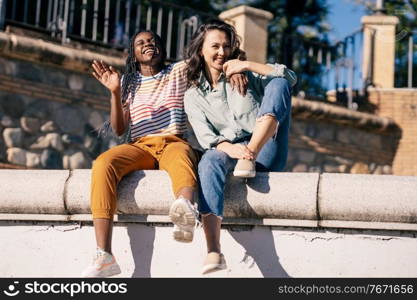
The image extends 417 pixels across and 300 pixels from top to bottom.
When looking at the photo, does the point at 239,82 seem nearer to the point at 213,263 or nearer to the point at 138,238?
the point at 138,238

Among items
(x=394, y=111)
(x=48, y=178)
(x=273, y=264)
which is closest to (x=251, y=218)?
(x=273, y=264)

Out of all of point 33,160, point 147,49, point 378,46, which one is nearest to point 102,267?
point 147,49

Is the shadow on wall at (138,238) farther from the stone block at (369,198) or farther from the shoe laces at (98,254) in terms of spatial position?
the stone block at (369,198)

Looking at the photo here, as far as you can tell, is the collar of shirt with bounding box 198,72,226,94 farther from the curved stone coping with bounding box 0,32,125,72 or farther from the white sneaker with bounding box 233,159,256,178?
the curved stone coping with bounding box 0,32,125,72

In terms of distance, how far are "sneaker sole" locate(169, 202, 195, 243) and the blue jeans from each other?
0.15m

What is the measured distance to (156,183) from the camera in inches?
159

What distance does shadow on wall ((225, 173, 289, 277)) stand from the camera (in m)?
3.93

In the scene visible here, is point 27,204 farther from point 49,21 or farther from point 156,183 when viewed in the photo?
point 49,21

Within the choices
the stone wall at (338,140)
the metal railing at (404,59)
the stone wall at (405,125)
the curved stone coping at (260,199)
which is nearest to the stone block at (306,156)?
the stone wall at (338,140)

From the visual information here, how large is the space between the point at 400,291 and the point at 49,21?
6.69 m

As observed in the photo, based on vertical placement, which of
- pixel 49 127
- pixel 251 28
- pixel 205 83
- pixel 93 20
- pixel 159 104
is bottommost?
pixel 159 104

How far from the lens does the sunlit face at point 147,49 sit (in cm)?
487

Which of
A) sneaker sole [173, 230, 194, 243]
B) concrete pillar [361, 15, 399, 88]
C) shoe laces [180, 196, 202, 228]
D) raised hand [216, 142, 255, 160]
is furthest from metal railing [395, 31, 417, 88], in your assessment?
sneaker sole [173, 230, 194, 243]

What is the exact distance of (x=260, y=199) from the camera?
3.89 m
